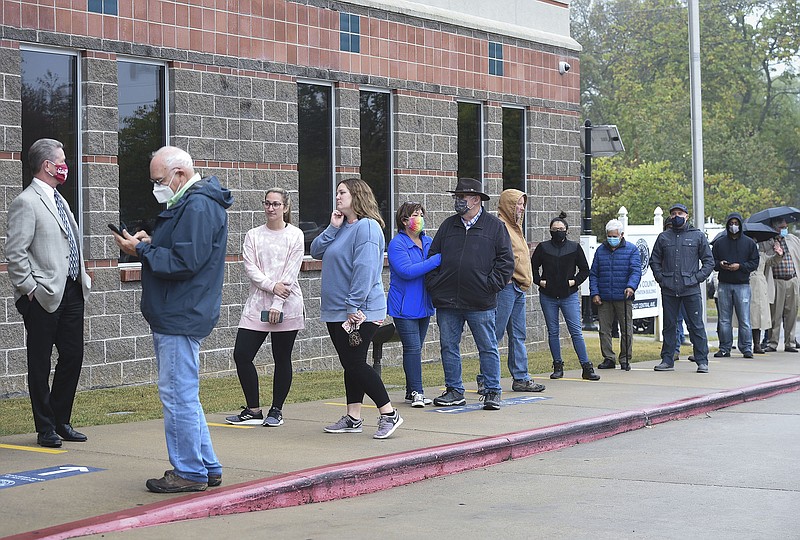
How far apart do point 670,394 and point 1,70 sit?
7.70 metres

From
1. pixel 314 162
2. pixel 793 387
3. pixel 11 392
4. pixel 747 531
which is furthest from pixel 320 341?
pixel 747 531

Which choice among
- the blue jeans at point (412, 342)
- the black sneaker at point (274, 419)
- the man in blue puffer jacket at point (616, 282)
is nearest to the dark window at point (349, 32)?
the man in blue puffer jacket at point (616, 282)

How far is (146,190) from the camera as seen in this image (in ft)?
47.8

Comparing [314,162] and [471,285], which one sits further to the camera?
[314,162]

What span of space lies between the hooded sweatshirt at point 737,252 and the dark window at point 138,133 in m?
8.56

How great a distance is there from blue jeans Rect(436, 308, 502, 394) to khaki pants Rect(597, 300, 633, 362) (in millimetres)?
4822

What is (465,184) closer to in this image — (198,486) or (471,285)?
(471,285)

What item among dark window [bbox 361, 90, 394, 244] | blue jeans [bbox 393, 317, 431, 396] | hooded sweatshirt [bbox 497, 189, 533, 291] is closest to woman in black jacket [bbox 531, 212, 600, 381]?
hooded sweatshirt [bbox 497, 189, 533, 291]

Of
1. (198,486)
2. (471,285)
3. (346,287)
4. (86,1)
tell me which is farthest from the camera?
(86,1)

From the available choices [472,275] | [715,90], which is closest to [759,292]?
[472,275]

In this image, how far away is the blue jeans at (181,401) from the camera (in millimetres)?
7641

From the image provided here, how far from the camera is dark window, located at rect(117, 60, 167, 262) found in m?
14.3

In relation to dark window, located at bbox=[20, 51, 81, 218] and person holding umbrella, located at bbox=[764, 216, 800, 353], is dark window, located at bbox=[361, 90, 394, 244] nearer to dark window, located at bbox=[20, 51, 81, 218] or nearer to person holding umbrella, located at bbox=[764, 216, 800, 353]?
dark window, located at bbox=[20, 51, 81, 218]

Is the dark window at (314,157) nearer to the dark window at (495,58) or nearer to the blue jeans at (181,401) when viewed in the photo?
the dark window at (495,58)
